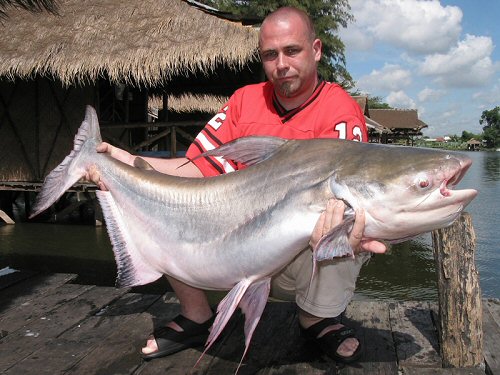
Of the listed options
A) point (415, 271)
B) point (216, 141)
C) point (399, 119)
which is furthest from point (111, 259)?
point (399, 119)

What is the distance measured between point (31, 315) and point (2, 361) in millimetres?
812

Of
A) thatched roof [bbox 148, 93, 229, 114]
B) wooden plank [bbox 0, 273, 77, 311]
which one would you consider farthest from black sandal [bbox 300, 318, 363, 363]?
thatched roof [bbox 148, 93, 229, 114]

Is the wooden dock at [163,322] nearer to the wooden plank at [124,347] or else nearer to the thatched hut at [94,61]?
the wooden plank at [124,347]

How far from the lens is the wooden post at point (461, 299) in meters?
2.90

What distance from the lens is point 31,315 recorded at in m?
3.74

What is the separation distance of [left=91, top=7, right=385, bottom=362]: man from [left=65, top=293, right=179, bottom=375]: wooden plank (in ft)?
0.45

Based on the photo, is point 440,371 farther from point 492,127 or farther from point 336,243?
point 492,127

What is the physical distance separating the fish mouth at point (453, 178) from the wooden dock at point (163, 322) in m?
1.39

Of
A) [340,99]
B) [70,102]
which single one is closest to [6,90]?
[70,102]

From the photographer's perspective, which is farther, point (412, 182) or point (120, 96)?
point (120, 96)

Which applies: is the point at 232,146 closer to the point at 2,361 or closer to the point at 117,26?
the point at 2,361

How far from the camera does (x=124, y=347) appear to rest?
3.12 m

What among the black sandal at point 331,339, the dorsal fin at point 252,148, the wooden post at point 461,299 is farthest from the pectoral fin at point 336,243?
the wooden post at point 461,299

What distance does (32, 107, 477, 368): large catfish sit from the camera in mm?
1858
